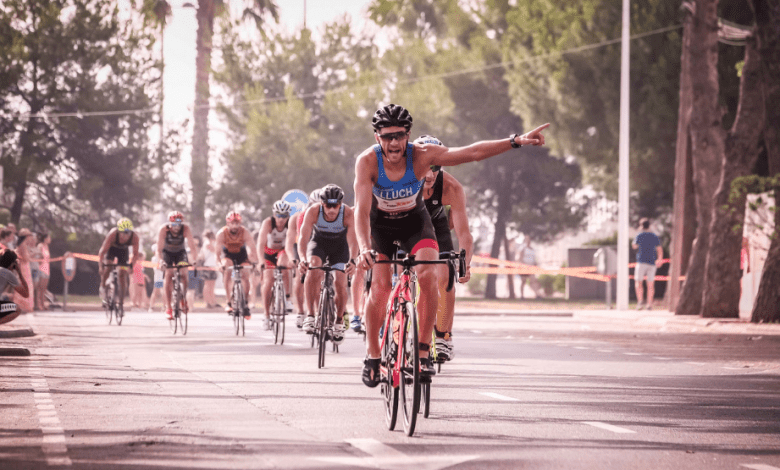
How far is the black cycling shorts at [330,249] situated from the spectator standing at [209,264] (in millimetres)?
14577

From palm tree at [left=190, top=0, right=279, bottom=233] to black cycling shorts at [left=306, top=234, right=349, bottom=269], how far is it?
1256 inches

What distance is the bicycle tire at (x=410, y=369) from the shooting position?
7.15m

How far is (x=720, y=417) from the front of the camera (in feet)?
28.4

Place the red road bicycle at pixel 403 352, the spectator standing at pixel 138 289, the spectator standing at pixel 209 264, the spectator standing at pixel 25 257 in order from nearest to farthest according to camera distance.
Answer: the red road bicycle at pixel 403 352 → the spectator standing at pixel 25 257 → the spectator standing at pixel 209 264 → the spectator standing at pixel 138 289

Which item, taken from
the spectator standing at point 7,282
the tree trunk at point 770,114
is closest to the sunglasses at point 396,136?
the spectator standing at point 7,282

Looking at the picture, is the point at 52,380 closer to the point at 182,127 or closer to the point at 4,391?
the point at 4,391

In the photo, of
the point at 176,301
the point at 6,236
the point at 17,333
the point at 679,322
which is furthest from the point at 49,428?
the point at 679,322

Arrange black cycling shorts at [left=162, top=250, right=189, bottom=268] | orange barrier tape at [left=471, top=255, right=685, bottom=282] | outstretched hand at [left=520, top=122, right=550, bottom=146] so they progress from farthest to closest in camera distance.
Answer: orange barrier tape at [left=471, top=255, right=685, bottom=282]
black cycling shorts at [left=162, top=250, right=189, bottom=268]
outstretched hand at [left=520, top=122, right=550, bottom=146]

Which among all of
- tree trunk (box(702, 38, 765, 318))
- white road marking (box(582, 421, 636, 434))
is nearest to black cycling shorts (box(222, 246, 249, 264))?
tree trunk (box(702, 38, 765, 318))

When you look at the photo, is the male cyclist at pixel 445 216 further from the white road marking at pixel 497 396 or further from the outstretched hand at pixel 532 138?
the outstretched hand at pixel 532 138

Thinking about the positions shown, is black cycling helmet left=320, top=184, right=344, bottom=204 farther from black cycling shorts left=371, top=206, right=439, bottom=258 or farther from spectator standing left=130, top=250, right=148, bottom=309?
spectator standing left=130, top=250, right=148, bottom=309

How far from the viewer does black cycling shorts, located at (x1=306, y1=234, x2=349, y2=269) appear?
13953 millimetres

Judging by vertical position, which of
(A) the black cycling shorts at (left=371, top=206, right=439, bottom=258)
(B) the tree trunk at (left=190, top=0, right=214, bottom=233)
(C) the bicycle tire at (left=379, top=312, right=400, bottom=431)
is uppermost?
(B) the tree trunk at (left=190, top=0, right=214, bottom=233)

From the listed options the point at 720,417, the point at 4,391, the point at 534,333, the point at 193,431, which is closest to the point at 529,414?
the point at 720,417
